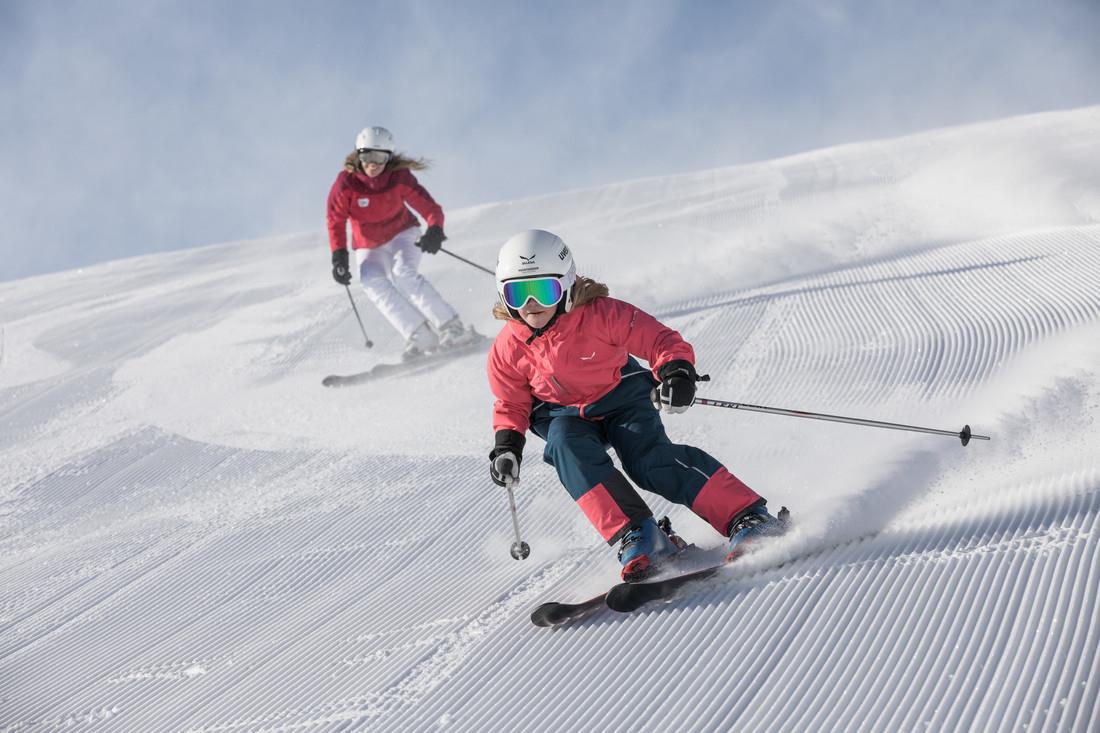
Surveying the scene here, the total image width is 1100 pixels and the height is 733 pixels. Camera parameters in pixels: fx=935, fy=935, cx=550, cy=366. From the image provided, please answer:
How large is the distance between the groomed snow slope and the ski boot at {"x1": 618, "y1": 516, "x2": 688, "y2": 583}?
151mm

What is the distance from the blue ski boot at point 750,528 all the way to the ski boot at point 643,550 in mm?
217

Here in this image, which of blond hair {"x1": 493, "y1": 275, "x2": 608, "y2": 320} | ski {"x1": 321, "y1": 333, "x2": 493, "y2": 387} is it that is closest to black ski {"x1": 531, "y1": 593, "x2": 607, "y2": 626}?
blond hair {"x1": 493, "y1": 275, "x2": 608, "y2": 320}

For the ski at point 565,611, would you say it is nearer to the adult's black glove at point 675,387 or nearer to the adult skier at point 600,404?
the adult skier at point 600,404

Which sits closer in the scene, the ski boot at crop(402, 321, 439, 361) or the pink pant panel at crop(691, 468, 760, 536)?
the pink pant panel at crop(691, 468, 760, 536)

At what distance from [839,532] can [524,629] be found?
1085 mm

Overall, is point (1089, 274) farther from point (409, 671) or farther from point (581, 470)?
point (409, 671)

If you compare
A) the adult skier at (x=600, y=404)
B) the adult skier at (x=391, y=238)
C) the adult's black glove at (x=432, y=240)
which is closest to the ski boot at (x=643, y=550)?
the adult skier at (x=600, y=404)

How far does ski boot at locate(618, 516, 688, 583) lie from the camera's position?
3041 mm

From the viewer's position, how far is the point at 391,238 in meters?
7.72

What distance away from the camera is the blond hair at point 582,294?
3.35 meters

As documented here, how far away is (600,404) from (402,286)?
4502 mm

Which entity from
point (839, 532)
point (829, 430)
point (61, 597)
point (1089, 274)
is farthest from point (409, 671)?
point (1089, 274)

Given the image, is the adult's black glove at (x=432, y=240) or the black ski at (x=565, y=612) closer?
the black ski at (x=565, y=612)

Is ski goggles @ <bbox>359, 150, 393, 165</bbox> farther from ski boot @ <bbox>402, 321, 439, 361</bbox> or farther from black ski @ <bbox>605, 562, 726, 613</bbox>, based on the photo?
black ski @ <bbox>605, 562, 726, 613</bbox>
